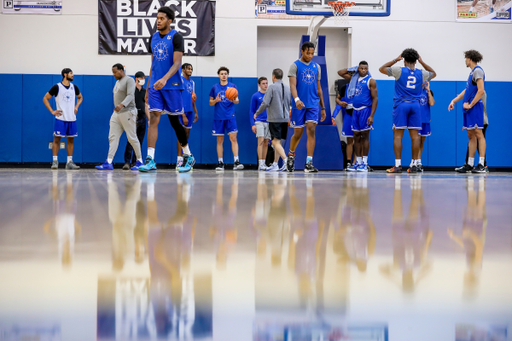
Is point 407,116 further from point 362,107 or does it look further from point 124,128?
point 124,128

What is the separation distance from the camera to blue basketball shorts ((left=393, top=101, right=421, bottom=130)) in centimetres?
654

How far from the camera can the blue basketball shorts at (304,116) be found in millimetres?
5957

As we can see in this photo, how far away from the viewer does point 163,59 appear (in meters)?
4.80

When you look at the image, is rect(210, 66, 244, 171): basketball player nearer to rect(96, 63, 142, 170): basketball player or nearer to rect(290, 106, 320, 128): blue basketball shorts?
rect(96, 63, 142, 170): basketball player

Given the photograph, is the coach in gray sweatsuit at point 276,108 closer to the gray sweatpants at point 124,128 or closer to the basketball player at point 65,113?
the gray sweatpants at point 124,128

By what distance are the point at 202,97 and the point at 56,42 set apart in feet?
10.7

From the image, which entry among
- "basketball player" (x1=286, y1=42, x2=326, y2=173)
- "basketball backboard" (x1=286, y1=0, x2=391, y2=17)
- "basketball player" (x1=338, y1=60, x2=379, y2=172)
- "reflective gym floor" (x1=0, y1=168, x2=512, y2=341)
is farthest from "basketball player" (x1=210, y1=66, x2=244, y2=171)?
"reflective gym floor" (x1=0, y1=168, x2=512, y2=341)

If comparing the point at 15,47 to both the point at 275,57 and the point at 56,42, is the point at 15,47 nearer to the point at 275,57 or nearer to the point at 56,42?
the point at 56,42

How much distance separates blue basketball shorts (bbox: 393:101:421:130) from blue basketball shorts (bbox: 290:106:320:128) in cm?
133

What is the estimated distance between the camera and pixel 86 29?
390 inches

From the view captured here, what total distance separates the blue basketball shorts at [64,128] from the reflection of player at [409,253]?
27.4 feet

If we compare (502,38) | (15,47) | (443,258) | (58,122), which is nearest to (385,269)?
(443,258)

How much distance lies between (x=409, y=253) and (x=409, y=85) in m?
6.29

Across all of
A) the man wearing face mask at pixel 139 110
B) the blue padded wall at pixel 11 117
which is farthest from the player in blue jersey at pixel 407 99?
the blue padded wall at pixel 11 117
